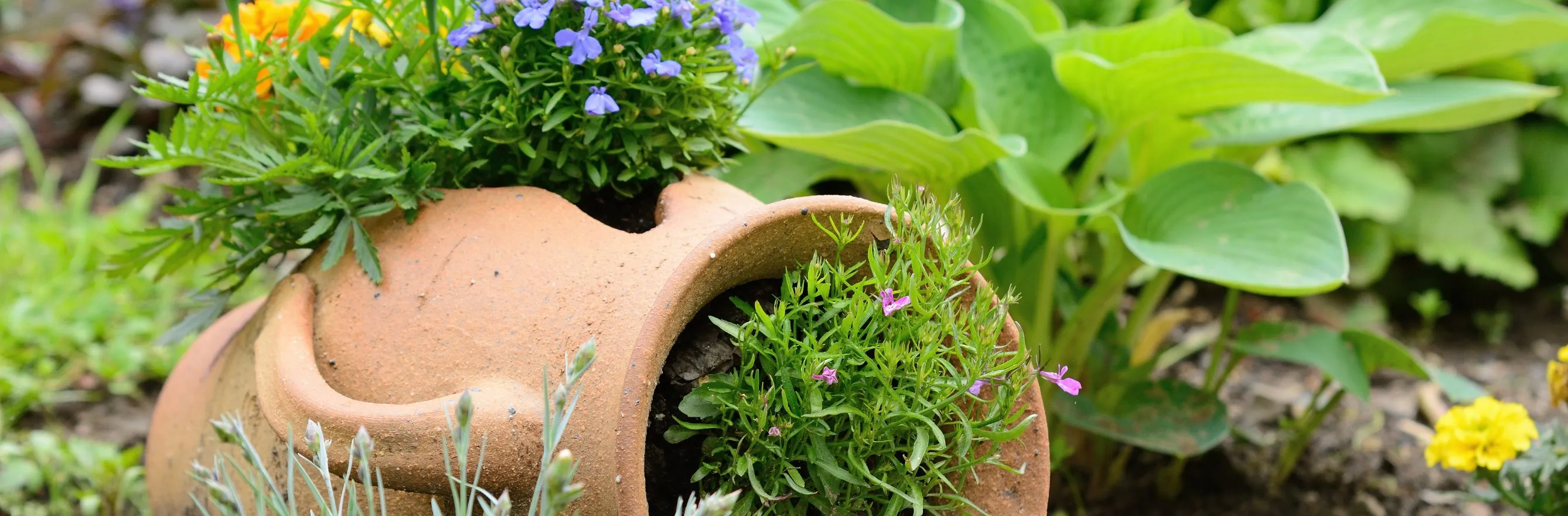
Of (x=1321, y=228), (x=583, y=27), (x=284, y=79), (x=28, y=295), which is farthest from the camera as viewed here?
(x=28, y=295)

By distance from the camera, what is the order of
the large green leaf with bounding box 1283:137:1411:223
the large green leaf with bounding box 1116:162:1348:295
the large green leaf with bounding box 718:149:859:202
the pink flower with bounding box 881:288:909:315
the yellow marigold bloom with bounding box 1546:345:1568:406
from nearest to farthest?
the pink flower with bounding box 881:288:909:315
the large green leaf with bounding box 1116:162:1348:295
the yellow marigold bloom with bounding box 1546:345:1568:406
the large green leaf with bounding box 718:149:859:202
the large green leaf with bounding box 1283:137:1411:223

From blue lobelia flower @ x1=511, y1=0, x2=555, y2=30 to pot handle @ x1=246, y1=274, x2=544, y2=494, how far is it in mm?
334

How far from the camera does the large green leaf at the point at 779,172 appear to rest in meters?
1.61

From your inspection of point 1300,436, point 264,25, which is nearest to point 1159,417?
point 1300,436

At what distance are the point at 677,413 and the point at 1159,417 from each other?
1038 millimetres

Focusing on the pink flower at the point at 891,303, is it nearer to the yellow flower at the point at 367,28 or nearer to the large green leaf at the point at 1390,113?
the yellow flower at the point at 367,28

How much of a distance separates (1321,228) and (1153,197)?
0.25m

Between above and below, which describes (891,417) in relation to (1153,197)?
above

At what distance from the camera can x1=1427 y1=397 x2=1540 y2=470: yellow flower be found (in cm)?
139

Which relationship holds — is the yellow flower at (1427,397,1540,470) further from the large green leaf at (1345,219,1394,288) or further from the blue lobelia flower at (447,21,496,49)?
the blue lobelia flower at (447,21,496,49)

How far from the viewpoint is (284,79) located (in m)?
1.10

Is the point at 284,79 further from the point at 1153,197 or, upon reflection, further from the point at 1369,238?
the point at 1369,238

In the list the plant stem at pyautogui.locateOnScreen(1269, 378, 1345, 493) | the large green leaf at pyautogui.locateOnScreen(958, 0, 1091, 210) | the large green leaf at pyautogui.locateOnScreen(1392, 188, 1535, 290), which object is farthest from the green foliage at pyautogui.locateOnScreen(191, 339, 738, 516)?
the large green leaf at pyautogui.locateOnScreen(1392, 188, 1535, 290)

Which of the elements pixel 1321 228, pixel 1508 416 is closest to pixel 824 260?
pixel 1321 228
